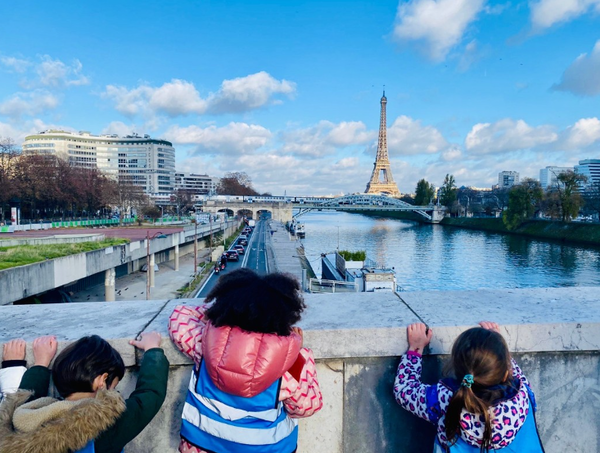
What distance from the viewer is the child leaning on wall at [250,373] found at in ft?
4.40

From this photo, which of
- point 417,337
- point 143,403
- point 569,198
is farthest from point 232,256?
point 569,198

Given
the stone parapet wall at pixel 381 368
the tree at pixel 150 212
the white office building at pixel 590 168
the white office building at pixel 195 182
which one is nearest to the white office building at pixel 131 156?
the white office building at pixel 195 182

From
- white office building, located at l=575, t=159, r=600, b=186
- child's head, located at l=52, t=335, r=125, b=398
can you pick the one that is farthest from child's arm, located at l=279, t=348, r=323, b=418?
white office building, located at l=575, t=159, r=600, b=186

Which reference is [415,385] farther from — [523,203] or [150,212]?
[150,212]

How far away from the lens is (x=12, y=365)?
1.65m

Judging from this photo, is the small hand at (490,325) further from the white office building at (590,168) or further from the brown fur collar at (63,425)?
the white office building at (590,168)

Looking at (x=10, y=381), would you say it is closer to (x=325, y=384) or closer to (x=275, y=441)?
(x=275, y=441)

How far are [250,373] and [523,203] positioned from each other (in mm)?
58296

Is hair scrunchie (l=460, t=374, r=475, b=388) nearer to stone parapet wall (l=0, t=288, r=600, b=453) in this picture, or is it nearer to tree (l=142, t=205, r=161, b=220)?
stone parapet wall (l=0, t=288, r=600, b=453)

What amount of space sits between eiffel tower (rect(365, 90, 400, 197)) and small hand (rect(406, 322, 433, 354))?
120m

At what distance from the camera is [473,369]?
145 cm

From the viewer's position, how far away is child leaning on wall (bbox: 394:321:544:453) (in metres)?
1.43

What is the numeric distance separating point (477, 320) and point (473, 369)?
0.57 m

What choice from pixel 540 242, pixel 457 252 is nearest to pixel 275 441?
pixel 457 252
